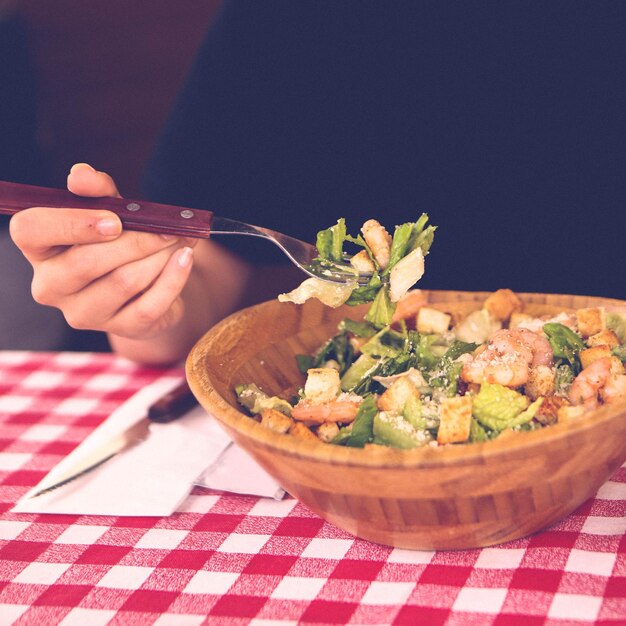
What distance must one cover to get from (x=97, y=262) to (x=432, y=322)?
1.99 feet

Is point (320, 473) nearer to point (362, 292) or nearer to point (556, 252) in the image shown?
point (362, 292)

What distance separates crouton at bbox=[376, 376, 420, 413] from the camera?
1.04 m

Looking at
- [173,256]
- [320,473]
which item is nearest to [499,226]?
[173,256]

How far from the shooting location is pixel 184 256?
1.34m

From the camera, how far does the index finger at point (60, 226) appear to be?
120 centimetres

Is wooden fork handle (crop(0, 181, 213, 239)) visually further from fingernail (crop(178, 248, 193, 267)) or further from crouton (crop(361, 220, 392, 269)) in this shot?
crouton (crop(361, 220, 392, 269))

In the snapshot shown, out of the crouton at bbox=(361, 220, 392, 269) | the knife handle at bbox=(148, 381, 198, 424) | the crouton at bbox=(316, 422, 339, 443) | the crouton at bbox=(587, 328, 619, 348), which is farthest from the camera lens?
the knife handle at bbox=(148, 381, 198, 424)

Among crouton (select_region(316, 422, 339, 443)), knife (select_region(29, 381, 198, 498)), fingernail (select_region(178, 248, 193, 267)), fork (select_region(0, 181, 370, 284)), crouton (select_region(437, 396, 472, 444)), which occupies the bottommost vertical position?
knife (select_region(29, 381, 198, 498))

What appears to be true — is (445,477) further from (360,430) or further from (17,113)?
(17,113)

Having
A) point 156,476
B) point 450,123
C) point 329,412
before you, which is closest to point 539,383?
point 329,412

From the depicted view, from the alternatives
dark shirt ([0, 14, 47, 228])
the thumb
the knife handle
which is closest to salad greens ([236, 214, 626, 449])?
the knife handle

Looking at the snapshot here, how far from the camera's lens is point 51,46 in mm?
5879

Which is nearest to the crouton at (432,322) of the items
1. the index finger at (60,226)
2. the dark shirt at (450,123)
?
the index finger at (60,226)

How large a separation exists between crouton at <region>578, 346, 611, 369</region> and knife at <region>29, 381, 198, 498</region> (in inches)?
29.4
